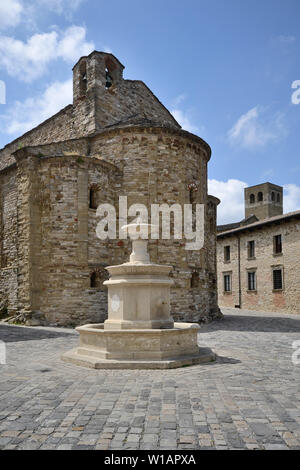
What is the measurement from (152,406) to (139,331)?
9.19ft

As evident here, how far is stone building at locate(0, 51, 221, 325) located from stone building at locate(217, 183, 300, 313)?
8102mm

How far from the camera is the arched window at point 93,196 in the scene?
16.8 m

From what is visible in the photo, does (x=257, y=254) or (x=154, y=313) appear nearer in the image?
(x=154, y=313)

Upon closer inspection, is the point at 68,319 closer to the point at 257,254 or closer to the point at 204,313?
the point at 204,313

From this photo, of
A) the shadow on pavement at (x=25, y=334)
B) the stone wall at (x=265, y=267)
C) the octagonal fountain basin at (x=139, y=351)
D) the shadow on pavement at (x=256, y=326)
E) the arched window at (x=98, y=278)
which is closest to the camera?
the octagonal fountain basin at (x=139, y=351)

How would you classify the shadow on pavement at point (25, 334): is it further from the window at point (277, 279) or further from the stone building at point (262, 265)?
the window at point (277, 279)

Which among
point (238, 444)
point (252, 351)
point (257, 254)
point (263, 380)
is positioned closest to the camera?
point (238, 444)

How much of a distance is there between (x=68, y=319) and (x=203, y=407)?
37.9ft

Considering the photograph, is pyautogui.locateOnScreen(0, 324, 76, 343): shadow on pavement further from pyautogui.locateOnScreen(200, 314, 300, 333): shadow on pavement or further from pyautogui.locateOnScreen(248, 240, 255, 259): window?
pyautogui.locateOnScreen(248, 240, 255, 259): window

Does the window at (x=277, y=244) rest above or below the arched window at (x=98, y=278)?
above

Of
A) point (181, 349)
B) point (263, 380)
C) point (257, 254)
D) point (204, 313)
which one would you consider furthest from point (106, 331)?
point (257, 254)

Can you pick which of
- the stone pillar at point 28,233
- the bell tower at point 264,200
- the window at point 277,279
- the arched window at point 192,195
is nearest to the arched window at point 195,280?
the arched window at point 192,195

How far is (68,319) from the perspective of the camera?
1547 centimetres

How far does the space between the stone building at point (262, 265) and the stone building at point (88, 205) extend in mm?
8102
